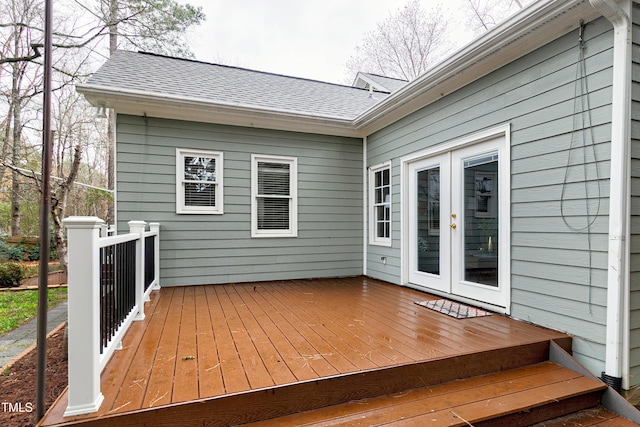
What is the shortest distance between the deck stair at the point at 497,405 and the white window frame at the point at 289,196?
11.5ft

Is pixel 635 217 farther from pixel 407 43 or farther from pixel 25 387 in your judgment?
pixel 407 43

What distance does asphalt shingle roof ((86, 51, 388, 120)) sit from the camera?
461cm

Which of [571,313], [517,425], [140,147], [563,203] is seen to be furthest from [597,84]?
[140,147]

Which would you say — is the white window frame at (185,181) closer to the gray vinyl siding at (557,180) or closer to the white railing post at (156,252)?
the white railing post at (156,252)

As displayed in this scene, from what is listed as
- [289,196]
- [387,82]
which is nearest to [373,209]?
[289,196]

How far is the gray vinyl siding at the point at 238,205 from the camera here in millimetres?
4555

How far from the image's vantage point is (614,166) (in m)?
2.24

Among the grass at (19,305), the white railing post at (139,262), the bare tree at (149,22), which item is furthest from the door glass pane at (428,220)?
the bare tree at (149,22)

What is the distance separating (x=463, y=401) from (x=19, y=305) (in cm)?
706

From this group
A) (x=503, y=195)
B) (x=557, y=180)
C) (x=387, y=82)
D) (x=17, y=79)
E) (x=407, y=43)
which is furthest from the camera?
(x=407, y=43)

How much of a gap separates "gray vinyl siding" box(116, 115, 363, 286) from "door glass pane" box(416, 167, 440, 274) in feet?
4.71

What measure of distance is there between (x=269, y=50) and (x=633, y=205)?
1486 cm

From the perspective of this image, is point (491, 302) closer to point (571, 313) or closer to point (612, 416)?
point (571, 313)

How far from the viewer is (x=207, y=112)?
4602 millimetres
